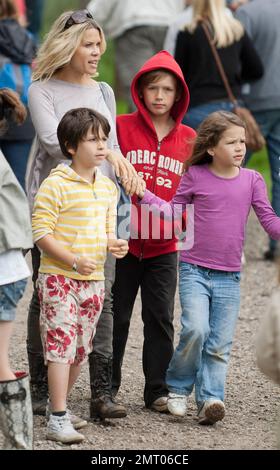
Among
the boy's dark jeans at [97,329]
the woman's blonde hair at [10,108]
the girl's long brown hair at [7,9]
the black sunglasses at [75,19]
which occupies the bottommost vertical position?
the boy's dark jeans at [97,329]

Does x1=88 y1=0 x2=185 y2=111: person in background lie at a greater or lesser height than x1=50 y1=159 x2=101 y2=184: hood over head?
greater

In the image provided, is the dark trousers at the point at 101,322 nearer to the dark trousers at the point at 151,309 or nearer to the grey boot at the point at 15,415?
the dark trousers at the point at 151,309

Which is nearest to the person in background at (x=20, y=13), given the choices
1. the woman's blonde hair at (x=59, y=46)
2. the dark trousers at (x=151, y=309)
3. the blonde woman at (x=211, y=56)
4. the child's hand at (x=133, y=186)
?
the blonde woman at (x=211, y=56)

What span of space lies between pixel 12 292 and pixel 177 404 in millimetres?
1222

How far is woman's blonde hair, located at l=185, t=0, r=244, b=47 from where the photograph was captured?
9188 mm

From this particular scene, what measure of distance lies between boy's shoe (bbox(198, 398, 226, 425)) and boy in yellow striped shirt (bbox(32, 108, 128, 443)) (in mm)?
667

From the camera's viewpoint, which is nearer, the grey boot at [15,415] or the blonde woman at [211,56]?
the grey boot at [15,415]

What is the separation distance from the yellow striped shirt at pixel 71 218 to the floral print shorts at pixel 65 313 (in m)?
0.05

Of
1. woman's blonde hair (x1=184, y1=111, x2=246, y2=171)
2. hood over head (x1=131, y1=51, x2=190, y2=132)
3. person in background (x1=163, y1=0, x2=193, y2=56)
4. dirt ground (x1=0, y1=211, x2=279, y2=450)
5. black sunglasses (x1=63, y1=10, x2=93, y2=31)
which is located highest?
person in background (x1=163, y1=0, x2=193, y2=56)

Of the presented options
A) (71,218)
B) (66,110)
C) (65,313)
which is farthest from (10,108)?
(65,313)

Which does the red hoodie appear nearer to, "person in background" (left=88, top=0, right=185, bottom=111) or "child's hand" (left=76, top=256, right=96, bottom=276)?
"child's hand" (left=76, top=256, right=96, bottom=276)

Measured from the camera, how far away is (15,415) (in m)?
5.27

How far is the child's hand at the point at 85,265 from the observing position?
5.50 metres

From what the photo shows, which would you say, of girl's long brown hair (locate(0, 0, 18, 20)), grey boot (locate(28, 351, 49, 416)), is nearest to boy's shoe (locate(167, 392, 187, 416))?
grey boot (locate(28, 351, 49, 416))
